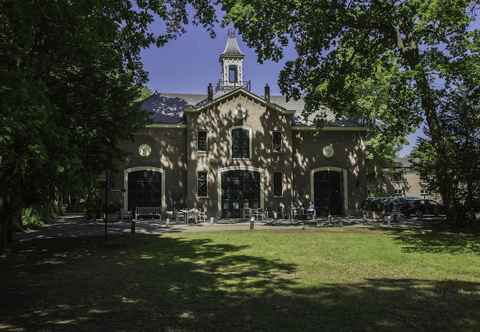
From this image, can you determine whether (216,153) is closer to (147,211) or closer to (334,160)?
(147,211)

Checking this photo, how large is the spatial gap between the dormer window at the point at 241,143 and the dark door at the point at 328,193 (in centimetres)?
553

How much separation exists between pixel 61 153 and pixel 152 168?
18882mm

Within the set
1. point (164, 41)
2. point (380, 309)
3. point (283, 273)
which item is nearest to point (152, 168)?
point (164, 41)

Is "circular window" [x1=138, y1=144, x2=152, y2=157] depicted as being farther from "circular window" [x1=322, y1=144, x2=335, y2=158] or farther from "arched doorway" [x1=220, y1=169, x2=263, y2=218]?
"circular window" [x1=322, y1=144, x2=335, y2=158]

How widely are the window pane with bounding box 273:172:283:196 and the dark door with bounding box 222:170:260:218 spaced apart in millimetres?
1242

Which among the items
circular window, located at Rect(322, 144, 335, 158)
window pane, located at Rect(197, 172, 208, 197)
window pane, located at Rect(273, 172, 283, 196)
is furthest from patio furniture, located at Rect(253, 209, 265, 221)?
circular window, located at Rect(322, 144, 335, 158)

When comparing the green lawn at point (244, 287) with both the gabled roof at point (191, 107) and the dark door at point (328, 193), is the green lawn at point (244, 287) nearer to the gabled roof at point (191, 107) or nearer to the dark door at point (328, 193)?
the dark door at point (328, 193)

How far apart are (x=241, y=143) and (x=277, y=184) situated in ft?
12.5

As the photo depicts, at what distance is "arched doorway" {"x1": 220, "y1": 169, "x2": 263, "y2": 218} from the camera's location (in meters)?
25.2

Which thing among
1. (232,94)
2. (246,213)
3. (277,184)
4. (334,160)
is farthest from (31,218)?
(334,160)

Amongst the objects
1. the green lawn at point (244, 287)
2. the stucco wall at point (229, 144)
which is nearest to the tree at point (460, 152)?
the green lawn at point (244, 287)

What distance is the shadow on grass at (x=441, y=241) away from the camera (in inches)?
457

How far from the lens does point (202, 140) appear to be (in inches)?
997

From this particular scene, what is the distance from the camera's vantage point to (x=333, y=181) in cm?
2702
